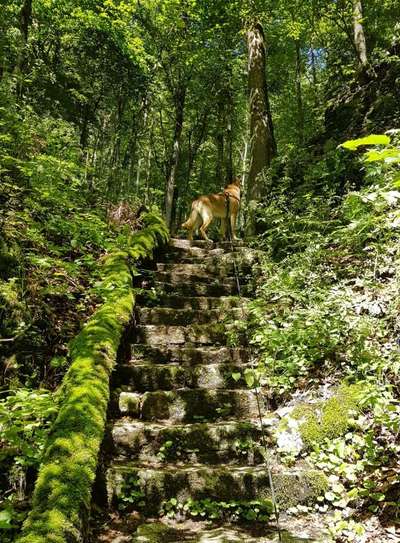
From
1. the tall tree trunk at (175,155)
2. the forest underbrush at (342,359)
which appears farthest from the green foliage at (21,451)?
the tall tree trunk at (175,155)

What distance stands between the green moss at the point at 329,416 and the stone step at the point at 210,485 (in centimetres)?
31

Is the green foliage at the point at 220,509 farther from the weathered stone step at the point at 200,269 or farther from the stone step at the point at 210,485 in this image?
the weathered stone step at the point at 200,269

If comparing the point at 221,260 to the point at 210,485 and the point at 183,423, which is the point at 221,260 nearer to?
the point at 183,423

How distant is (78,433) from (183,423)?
1266mm

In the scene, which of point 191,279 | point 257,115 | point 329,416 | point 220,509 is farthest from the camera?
point 257,115

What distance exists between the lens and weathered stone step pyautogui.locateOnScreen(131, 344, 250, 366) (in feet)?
16.1

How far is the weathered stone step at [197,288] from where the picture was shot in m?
6.40

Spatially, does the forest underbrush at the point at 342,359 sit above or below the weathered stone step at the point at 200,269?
Answer: below

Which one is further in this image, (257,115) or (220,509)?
(257,115)

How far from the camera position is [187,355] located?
491 centimetres

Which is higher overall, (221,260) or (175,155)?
(175,155)

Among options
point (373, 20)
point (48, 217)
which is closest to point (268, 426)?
point (48, 217)

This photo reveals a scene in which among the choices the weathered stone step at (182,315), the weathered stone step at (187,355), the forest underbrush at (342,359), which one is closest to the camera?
the forest underbrush at (342,359)

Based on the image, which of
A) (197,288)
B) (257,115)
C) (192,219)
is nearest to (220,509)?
(197,288)
